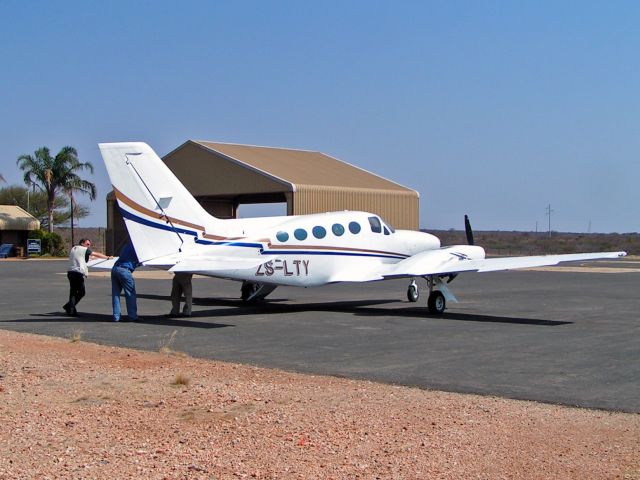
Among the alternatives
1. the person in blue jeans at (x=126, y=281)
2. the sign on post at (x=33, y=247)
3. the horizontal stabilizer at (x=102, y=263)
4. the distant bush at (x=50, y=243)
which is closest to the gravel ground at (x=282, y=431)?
the person in blue jeans at (x=126, y=281)

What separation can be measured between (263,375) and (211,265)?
24.5 feet

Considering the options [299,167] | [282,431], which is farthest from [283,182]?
[282,431]

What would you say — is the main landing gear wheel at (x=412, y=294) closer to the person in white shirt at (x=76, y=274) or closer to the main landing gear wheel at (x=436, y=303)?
the main landing gear wheel at (x=436, y=303)

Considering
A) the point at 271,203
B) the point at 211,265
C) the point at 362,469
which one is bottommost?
the point at 362,469

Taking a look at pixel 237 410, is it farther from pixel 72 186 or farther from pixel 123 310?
pixel 72 186

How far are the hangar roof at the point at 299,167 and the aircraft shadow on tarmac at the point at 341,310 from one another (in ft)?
78.5

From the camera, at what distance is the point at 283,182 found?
159 ft

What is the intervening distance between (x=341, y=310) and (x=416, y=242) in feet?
10.3

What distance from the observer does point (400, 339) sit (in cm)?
1609

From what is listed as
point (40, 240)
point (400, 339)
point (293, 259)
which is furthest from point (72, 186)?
point (400, 339)

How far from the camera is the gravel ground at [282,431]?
281 inches

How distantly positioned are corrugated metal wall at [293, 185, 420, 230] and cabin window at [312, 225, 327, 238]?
87.4ft

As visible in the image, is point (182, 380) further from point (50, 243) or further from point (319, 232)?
point (50, 243)

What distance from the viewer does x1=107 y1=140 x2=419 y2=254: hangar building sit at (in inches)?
1948
